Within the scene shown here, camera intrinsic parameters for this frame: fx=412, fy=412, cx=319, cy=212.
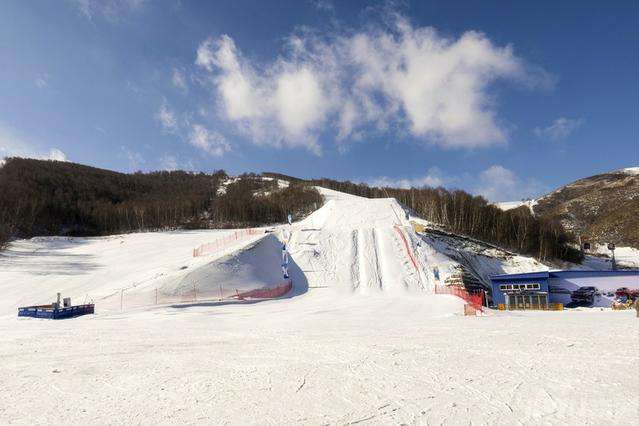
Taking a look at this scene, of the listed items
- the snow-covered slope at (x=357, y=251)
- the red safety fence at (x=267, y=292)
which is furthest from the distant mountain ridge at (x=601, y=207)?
the red safety fence at (x=267, y=292)

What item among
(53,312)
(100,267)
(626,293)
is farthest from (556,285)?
(100,267)

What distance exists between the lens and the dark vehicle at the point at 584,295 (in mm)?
26641

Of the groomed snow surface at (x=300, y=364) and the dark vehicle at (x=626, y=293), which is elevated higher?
the groomed snow surface at (x=300, y=364)

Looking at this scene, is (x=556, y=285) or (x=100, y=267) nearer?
(x=556, y=285)

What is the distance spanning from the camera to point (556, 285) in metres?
27.3

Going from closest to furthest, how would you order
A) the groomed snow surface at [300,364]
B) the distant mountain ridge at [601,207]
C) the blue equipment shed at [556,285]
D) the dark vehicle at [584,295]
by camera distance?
the groomed snow surface at [300,364], the blue equipment shed at [556,285], the dark vehicle at [584,295], the distant mountain ridge at [601,207]

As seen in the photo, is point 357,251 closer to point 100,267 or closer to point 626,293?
point 626,293

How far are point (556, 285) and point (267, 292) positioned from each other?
19.1 metres

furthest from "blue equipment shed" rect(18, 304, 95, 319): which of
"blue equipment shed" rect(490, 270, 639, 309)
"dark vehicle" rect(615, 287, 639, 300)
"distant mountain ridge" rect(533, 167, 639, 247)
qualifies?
"distant mountain ridge" rect(533, 167, 639, 247)

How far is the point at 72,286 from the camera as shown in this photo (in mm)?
25047

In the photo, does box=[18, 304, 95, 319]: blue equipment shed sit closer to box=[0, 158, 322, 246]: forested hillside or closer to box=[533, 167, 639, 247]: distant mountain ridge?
box=[0, 158, 322, 246]: forested hillside

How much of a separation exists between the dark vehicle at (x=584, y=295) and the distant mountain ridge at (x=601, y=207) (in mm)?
63520

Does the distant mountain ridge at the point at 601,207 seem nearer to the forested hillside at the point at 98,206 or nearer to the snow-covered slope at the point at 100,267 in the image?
the forested hillside at the point at 98,206

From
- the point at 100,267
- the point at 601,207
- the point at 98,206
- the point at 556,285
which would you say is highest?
the point at 98,206
